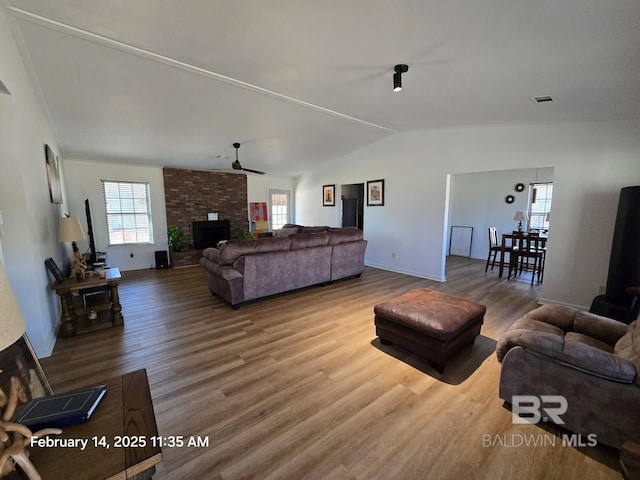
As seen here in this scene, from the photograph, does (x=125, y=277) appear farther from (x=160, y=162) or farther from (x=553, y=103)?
(x=553, y=103)

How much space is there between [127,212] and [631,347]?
8205 millimetres

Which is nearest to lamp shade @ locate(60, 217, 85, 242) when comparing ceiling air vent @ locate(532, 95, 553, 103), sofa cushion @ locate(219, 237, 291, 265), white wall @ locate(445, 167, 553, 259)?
sofa cushion @ locate(219, 237, 291, 265)

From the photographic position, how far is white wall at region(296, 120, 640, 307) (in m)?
3.49

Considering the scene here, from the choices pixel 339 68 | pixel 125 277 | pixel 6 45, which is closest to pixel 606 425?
pixel 339 68

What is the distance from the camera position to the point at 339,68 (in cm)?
277

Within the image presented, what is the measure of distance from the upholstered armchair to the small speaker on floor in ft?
22.3

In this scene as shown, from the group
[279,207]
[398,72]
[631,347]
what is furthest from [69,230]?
[279,207]

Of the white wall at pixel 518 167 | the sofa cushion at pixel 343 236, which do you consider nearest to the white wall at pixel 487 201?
the white wall at pixel 518 167

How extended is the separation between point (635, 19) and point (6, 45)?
4489 mm

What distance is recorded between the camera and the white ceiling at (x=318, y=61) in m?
1.87

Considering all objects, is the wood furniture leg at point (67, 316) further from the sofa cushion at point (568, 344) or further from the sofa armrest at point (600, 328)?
the sofa armrest at point (600, 328)

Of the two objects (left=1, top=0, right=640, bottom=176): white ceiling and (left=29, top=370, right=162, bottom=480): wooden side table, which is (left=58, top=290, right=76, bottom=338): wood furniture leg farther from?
(left=29, top=370, right=162, bottom=480): wooden side table

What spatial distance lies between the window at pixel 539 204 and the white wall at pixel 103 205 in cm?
913

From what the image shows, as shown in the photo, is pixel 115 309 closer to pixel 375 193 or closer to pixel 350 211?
pixel 375 193
